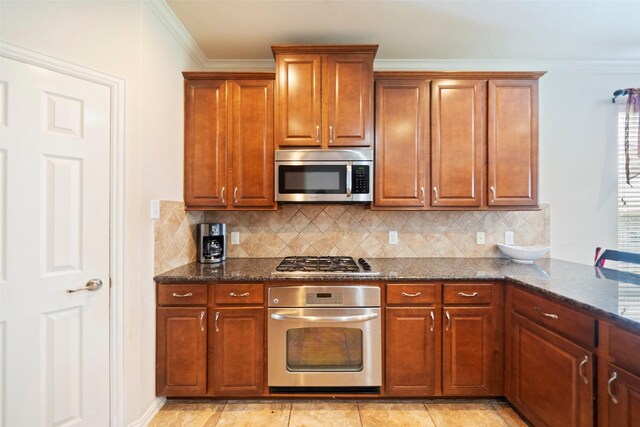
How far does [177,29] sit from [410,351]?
2.92 meters

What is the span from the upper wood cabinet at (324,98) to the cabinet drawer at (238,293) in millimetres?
1112

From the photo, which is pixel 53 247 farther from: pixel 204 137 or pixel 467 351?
pixel 467 351

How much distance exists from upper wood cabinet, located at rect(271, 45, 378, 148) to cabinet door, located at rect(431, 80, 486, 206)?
571 mm

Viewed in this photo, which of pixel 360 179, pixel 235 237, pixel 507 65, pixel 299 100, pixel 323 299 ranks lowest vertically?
pixel 323 299

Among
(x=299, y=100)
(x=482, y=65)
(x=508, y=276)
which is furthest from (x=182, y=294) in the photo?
(x=482, y=65)

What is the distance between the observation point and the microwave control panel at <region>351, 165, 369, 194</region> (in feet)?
7.32

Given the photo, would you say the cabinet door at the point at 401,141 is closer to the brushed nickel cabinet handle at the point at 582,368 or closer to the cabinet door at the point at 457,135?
the cabinet door at the point at 457,135

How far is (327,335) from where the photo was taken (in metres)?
1.98

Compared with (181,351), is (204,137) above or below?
above

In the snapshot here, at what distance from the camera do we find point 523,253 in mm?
2352

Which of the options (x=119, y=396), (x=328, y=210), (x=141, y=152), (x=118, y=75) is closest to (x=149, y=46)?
(x=118, y=75)

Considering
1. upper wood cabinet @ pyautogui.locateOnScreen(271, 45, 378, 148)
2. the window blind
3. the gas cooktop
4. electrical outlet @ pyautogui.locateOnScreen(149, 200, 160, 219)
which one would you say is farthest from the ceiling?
the gas cooktop

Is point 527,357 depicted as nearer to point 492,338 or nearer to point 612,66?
point 492,338

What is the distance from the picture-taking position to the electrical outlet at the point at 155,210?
1.90m
